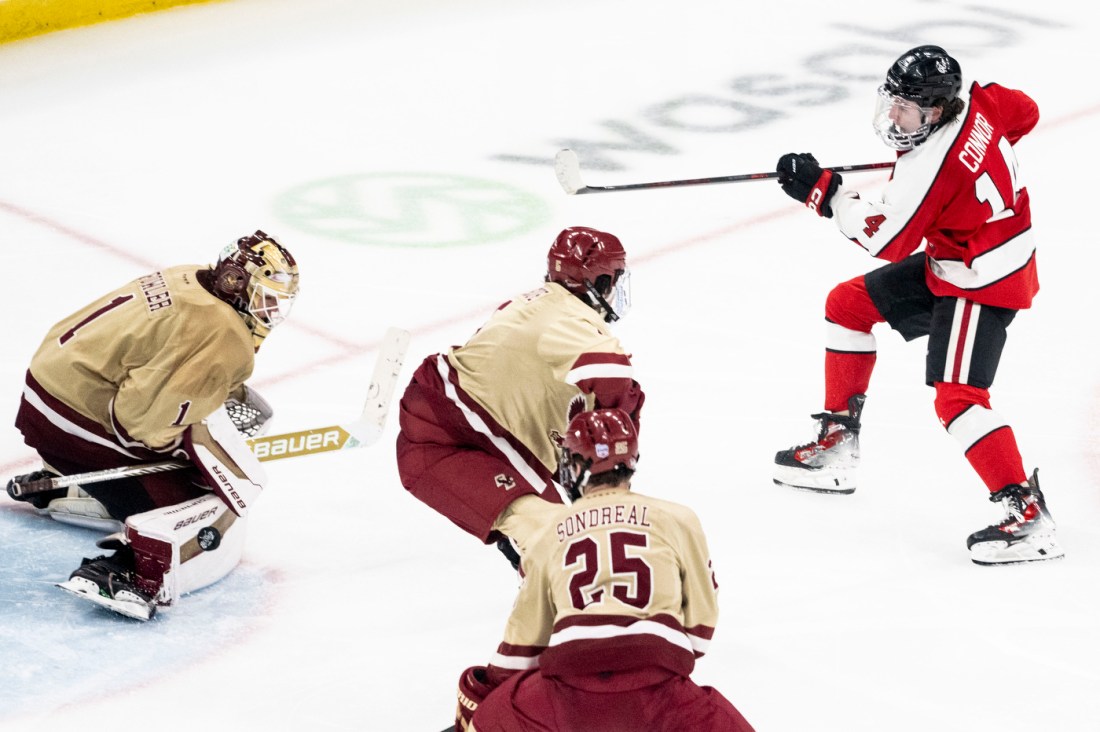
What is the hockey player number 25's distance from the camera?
2.62 metres

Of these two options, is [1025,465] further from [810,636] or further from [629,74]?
[629,74]

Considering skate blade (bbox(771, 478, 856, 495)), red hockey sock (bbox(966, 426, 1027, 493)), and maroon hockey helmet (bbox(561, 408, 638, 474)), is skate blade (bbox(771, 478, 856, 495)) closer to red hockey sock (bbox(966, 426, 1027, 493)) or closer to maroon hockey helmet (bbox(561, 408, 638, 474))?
red hockey sock (bbox(966, 426, 1027, 493))

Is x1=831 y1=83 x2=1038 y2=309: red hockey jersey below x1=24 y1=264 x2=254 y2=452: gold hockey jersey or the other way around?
the other way around

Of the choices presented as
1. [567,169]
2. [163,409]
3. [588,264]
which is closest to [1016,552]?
[588,264]

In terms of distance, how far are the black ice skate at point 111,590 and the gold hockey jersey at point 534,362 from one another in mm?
812

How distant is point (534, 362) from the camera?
11.0 feet

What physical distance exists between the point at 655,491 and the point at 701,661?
0.86 m

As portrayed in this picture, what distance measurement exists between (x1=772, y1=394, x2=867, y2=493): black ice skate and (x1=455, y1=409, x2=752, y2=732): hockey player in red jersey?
1.64 metres

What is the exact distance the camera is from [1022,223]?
4.02 metres

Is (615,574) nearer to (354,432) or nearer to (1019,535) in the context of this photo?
(354,432)

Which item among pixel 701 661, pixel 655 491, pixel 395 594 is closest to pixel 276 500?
pixel 395 594

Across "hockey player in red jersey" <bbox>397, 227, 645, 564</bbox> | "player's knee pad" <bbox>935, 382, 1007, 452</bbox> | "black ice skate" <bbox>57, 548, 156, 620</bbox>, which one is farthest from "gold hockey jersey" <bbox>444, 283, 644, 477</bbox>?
"player's knee pad" <bbox>935, 382, 1007, 452</bbox>

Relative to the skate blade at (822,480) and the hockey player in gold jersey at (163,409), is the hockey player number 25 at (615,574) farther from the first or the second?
the skate blade at (822,480)

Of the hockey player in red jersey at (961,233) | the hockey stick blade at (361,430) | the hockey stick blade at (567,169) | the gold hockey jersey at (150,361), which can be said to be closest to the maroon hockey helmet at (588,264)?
the hockey stick blade at (361,430)
